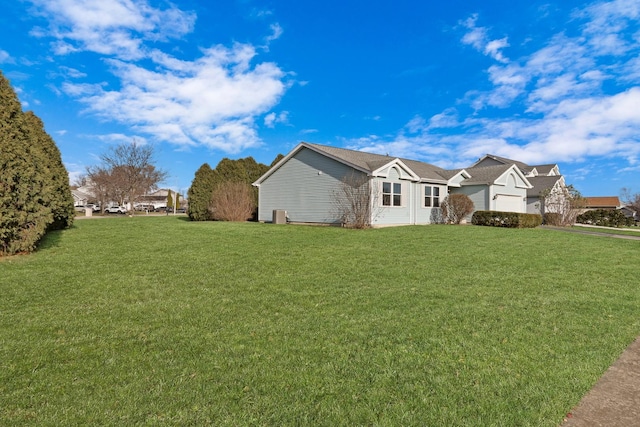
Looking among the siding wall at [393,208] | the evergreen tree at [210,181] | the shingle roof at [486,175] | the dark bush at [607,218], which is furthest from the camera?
the dark bush at [607,218]

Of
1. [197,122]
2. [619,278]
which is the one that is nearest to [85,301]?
[619,278]

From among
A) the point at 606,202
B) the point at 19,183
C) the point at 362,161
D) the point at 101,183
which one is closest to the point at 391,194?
the point at 362,161

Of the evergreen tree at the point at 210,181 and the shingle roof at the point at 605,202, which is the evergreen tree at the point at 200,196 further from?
the shingle roof at the point at 605,202

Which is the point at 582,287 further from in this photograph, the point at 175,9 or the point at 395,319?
the point at 175,9

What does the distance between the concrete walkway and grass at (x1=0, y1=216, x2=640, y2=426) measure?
3.7 inches

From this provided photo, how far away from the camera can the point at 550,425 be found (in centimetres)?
238

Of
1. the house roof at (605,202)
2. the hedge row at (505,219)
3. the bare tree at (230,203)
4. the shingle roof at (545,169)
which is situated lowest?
the hedge row at (505,219)

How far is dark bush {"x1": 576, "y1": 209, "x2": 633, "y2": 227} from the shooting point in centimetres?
2886

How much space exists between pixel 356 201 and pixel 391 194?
285 cm

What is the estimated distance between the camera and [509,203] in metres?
25.5

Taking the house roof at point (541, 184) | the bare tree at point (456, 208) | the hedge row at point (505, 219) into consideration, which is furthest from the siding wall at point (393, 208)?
the house roof at point (541, 184)

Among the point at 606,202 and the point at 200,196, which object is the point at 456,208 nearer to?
the point at 200,196

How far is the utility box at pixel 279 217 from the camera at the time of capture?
68.9 feet

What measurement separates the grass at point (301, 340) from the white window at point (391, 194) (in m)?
11.1
